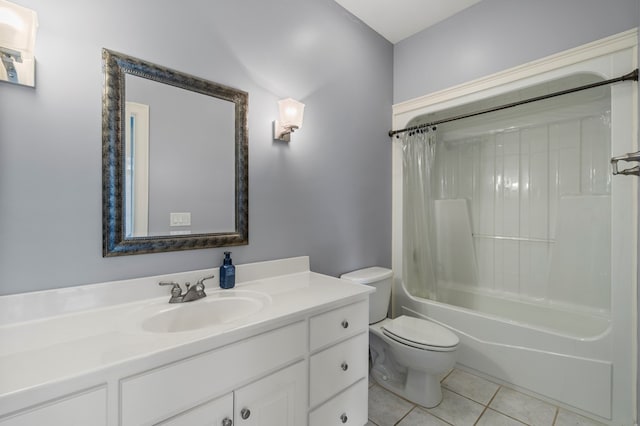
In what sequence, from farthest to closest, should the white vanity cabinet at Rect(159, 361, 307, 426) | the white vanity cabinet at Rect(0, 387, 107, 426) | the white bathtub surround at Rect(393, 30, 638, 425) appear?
the white bathtub surround at Rect(393, 30, 638, 425)
the white vanity cabinet at Rect(159, 361, 307, 426)
the white vanity cabinet at Rect(0, 387, 107, 426)

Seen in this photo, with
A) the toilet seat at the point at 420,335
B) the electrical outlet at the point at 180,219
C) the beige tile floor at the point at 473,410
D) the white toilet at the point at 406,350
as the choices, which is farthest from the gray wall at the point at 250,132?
the beige tile floor at the point at 473,410

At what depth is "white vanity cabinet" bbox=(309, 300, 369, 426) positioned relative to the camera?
4.12 ft

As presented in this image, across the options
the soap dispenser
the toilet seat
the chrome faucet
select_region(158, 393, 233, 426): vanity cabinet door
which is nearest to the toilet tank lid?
the toilet seat

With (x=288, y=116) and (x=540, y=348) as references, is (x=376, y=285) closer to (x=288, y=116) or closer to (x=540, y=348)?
(x=540, y=348)

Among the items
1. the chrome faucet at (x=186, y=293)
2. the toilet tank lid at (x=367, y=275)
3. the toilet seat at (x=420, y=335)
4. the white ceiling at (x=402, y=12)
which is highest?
the white ceiling at (x=402, y=12)

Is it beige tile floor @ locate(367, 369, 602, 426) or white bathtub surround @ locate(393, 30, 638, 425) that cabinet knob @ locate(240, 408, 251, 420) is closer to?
beige tile floor @ locate(367, 369, 602, 426)

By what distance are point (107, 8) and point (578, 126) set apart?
3.25 metres

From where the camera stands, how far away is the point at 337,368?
1354 mm

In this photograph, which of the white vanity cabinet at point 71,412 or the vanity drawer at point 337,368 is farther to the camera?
the vanity drawer at point 337,368

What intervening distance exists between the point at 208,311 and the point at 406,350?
1.22 metres

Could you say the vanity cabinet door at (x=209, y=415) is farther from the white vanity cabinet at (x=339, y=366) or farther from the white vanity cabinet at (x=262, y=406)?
the white vanity cabinet at (x=339, y=366)

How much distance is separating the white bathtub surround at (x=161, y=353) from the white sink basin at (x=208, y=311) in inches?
0.9

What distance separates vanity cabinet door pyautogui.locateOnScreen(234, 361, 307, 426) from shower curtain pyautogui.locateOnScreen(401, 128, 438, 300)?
1.62m

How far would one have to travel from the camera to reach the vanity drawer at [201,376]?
79cm
